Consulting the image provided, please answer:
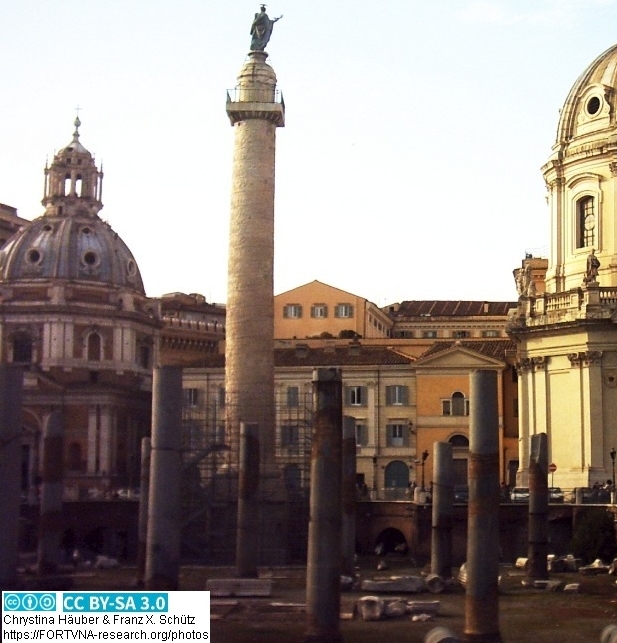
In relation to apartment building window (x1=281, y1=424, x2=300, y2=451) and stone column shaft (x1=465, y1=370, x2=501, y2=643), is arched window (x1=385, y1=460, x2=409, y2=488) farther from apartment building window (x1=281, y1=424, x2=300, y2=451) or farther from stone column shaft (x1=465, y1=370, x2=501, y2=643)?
stone column shaft (x1=465, y1=370, x2=501, y2=643)

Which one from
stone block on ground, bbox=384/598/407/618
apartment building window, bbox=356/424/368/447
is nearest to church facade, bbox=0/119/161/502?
apartment building window, bbox=356/424/368/447

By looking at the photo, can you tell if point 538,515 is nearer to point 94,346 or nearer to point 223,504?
point 223,504

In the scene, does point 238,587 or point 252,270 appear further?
point 252,270

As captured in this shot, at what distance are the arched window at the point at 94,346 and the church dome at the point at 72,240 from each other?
3240 mm

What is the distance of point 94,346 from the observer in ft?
266

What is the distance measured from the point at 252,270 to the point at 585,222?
64.6ft

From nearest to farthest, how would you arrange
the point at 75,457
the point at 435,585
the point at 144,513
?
the point at 435,585 → the point at 144,513 → the point at 75,457

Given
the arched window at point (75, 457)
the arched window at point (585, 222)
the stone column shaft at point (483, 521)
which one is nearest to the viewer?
the stone column shaft at point (483, 521)

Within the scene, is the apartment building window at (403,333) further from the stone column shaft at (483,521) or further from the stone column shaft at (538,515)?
the stone column shaft at (483,521)

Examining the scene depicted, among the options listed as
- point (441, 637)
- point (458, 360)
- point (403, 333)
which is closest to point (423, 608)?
point (441, 637)

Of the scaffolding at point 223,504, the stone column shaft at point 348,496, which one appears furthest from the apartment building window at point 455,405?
the stone column shaft at point 348,496

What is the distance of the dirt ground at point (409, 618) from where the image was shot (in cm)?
3094

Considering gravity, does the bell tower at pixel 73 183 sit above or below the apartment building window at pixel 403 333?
above

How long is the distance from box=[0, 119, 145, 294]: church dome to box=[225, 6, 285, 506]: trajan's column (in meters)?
30.1
